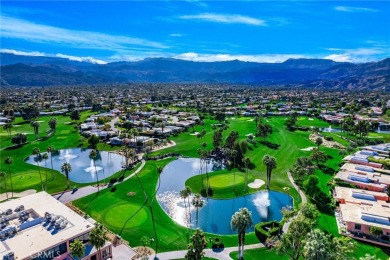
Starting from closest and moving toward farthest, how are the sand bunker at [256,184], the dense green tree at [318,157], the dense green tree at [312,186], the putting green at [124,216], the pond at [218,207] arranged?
the putting green at [124,216] → the pond at [218,207] → the dense green tree at [312,186] → the sand bunker at [256,184] → the dense green tree at [318,157]

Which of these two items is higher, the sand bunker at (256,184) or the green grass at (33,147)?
the green grass at (33,147)

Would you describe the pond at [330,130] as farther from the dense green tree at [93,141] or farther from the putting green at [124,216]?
the putting green at [124,216]

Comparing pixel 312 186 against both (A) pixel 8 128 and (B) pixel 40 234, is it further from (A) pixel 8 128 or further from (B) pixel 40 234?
(A) pixel 8 128

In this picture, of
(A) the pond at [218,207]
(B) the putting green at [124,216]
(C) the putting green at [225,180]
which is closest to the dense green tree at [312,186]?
(A) the pond at [218,207]

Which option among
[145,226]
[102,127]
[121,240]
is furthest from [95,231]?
Result: [102,127]

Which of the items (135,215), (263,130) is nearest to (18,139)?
(135,215)

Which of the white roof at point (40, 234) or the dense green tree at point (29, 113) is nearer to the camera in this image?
the white roof at point (40, 234)
